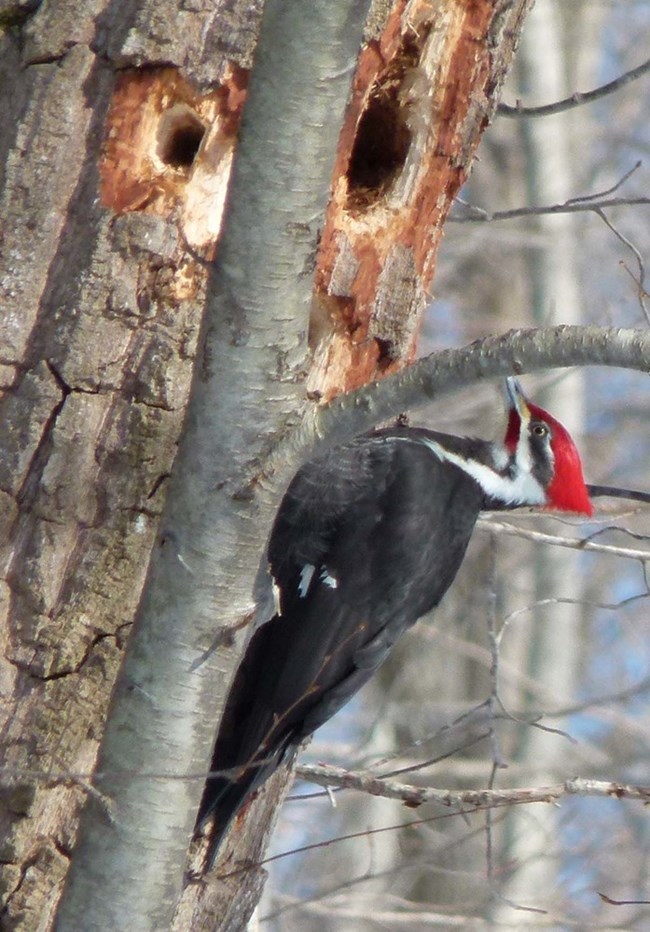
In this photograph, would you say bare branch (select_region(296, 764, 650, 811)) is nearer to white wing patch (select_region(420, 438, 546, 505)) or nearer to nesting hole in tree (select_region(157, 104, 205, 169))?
white wing patch (select_region(420, 438, 546, 505))

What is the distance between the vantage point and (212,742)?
2.16 metres

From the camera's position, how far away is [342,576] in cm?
329

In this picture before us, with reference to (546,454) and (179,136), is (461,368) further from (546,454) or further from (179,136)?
(546,454)

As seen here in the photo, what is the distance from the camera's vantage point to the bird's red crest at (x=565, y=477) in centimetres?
379

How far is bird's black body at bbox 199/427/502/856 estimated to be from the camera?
10.4ft

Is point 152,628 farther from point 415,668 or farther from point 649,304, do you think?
point 415,668

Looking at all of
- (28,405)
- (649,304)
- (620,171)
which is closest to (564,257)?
(620,171)

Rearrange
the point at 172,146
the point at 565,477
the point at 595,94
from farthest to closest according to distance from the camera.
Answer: the point at 565,477
the point at 595,94
the point at 172,146

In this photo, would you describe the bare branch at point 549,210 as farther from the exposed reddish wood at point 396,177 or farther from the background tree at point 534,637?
the background tree at point 534,637

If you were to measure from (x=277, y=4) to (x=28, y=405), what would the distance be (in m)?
1.00

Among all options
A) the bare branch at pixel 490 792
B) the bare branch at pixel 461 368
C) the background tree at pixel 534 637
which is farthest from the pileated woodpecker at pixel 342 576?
the background tree at pixel 534 637

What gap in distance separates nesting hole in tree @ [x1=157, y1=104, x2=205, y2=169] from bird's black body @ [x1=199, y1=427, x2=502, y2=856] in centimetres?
83

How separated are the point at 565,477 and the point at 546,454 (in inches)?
3.6

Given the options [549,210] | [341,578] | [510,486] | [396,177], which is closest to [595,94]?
[549,210]
